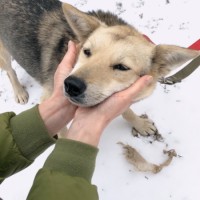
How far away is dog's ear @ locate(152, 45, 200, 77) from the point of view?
226 centimetres

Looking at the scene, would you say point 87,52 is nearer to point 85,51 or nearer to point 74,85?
point 85,51

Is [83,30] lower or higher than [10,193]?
higher

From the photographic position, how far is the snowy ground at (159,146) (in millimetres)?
3178

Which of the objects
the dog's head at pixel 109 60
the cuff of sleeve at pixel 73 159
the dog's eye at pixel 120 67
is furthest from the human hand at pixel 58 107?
the cuff of sleeve at pixel 73 159

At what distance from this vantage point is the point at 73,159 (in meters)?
1.67

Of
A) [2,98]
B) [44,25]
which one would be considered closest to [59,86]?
[44,25]

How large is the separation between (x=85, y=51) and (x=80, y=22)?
1.04 ft

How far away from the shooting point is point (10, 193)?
336 cm

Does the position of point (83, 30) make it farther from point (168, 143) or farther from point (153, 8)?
point (153, 8)

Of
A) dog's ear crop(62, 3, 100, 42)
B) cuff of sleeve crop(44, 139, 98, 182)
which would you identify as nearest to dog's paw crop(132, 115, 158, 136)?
dog's ear crop(62, 3, 100, 42)

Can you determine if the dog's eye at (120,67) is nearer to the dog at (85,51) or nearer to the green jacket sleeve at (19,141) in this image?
the dog at (85,51)

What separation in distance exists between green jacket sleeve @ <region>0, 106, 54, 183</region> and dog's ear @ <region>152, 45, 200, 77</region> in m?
1.04

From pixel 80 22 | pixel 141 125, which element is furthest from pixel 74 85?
pixel 141 125

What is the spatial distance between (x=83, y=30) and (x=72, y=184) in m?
1.50
